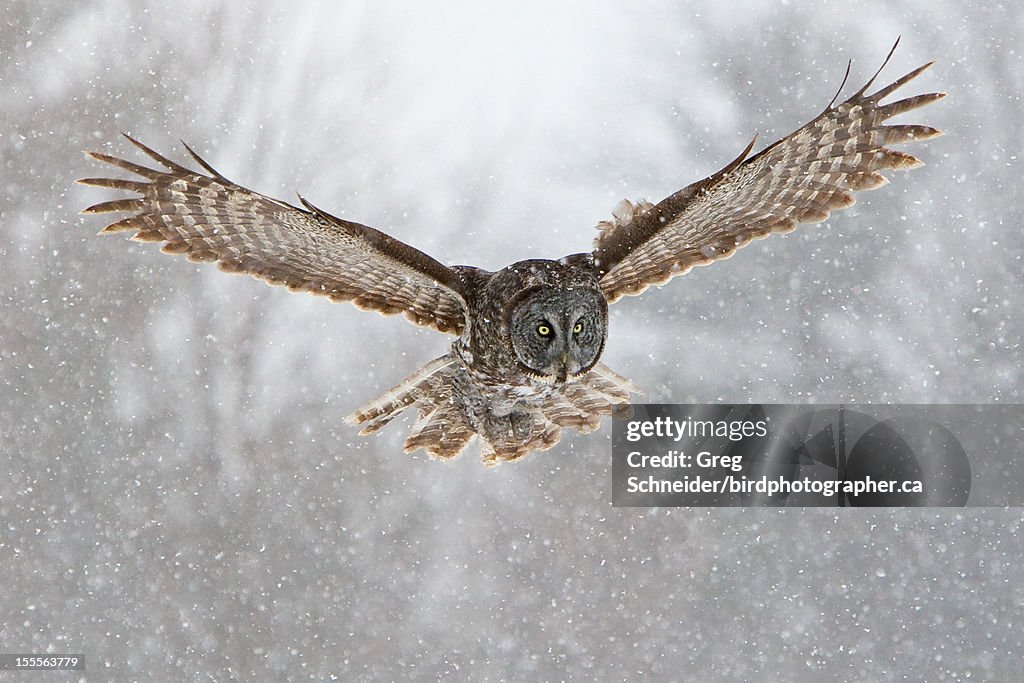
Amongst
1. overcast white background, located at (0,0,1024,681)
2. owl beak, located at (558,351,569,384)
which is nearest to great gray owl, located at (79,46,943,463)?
owl beak, located at (558,351,569,384)

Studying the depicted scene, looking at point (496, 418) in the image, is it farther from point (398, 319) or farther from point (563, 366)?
point (398, 319)

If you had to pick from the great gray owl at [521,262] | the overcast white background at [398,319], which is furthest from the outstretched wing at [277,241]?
the overcast white background at [398,319]

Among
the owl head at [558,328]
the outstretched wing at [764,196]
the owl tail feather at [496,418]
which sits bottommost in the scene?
the owl tail feather at [496,418]

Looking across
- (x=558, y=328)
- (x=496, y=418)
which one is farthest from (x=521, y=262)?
(x=496, y=418)

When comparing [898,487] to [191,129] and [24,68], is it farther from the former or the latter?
[24,68]

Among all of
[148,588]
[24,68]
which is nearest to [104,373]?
[148,588]

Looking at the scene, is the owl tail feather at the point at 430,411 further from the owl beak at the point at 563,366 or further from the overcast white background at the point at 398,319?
the overcast white background at the point at 398,319
